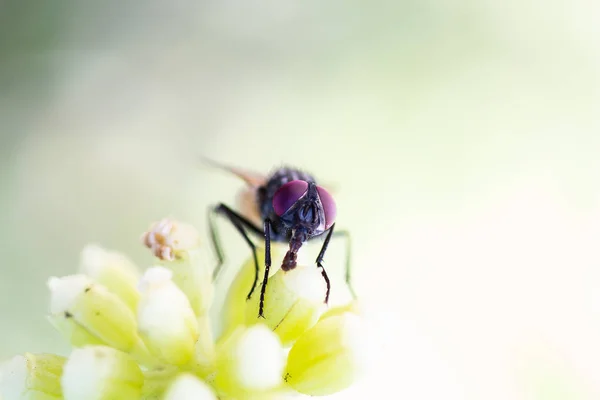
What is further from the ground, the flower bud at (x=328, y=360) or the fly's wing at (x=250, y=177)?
the fly's wing at (x=250, y=177)

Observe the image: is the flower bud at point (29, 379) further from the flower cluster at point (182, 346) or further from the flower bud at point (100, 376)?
the flower bud at point (100, 376)

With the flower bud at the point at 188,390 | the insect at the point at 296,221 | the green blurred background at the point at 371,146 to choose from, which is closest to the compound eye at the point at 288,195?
the insect at the point at 296,221

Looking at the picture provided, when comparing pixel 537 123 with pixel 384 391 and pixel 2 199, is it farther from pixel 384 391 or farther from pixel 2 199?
pixel 2 199

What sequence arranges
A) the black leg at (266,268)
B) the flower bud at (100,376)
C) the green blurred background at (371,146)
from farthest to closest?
the green blurred background at (371,146)
the black leg at (266,268)
the flower bud at (100,376)

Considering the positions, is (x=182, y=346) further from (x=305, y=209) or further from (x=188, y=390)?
(x=305, y=209)

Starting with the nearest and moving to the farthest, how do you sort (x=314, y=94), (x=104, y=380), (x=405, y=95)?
(x=104, y=380), (x=405, y=95), (x=314, y=94)

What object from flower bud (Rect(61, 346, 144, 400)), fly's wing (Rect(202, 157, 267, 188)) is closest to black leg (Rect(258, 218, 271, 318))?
flower bud (Rect(61, 346, 144, 400))

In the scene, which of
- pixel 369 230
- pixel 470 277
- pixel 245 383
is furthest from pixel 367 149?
pixel 245 383
